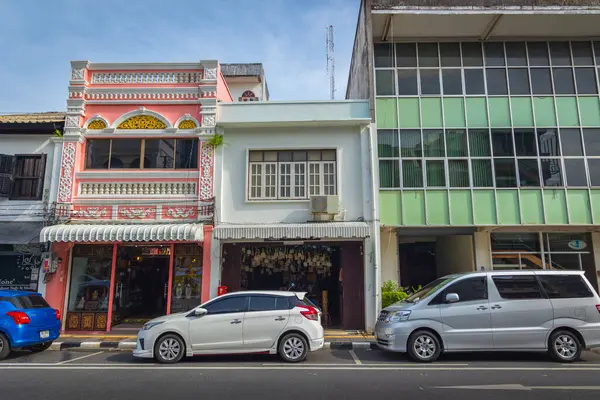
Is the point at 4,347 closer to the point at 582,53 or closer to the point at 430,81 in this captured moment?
the point at 430,81

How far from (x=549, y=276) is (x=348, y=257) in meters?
5.65

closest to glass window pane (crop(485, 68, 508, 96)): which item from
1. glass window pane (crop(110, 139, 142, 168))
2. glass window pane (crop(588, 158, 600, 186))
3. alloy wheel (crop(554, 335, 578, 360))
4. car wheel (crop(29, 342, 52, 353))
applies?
glass window pane (crop(588, 158, 600, 186))

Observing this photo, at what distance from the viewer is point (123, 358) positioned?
9.19 m

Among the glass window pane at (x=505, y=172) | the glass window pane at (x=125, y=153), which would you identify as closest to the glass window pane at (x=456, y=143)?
the glass window pane at (x=505, y=172)

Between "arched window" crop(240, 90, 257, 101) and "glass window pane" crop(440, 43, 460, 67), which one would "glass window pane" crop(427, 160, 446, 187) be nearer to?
"glass window pane" crop(440, 43, 460, 67)

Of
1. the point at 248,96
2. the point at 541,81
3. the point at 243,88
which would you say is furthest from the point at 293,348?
the point at 243,88

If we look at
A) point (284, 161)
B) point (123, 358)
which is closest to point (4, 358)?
point (123, 358)

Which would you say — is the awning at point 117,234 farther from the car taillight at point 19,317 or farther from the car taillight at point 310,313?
the car taillight at point 310,313

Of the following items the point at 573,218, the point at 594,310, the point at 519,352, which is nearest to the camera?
the point at 594,310

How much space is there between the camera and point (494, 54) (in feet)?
46.0

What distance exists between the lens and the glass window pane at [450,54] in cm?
1401

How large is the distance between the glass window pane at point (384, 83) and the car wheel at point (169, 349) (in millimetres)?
10135

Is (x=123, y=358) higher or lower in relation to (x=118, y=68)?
lower

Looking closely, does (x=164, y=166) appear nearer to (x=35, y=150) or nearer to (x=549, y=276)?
(x=35, y=150)
